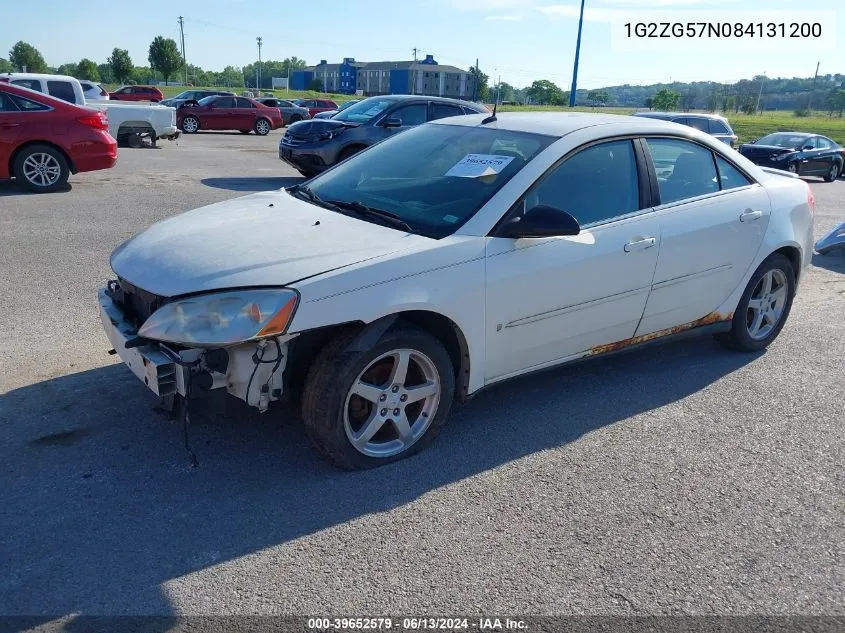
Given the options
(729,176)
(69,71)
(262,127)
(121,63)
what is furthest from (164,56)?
(729,176)

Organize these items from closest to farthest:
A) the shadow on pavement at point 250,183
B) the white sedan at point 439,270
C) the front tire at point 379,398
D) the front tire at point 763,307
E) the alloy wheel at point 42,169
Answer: the white sedan at point 439,270, the front tire at point 379,398, the front tire at point 763,307, the alloy wheel at point 42,169, the shadow on pavement at point 250,183

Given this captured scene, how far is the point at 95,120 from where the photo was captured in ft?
36.3

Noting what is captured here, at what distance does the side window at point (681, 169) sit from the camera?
179 inches

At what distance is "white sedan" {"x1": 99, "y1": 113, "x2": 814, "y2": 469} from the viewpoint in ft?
10.6

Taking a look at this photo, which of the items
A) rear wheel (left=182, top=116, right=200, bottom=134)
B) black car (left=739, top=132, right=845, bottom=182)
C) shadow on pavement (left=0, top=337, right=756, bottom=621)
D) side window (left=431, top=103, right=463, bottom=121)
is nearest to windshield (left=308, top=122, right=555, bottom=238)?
shadow on pavement (left=0, top=337, right=756, bottom=621)

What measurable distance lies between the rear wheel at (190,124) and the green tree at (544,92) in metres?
68.3

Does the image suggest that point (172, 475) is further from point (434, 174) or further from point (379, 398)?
point (434, 174)

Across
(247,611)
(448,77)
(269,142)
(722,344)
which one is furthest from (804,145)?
(448,77)

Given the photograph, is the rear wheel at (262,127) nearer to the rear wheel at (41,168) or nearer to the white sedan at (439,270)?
the rear wheel at (41,168)

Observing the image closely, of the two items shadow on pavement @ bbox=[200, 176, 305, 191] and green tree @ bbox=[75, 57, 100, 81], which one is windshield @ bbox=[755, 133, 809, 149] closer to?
shadow on pavement @ bbox=[200, 176, 305, 191]

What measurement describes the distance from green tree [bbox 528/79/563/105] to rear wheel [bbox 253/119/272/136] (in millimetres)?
66321

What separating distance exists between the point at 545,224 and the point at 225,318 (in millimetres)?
1584

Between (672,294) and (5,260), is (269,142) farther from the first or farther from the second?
(672,294)

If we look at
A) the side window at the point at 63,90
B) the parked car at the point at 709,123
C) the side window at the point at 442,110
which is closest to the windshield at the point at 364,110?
the side window at the point at 442,110
